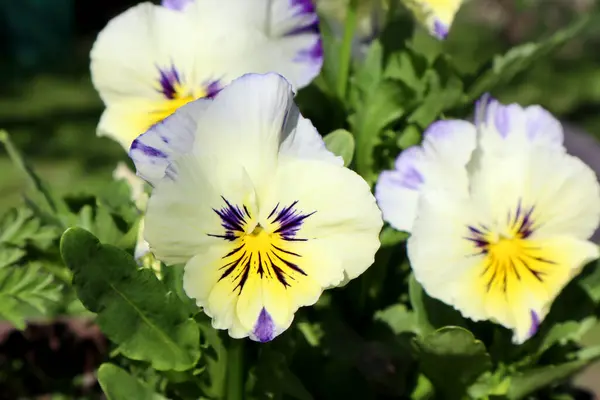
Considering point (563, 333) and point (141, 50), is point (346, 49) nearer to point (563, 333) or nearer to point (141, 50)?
point (141, 50)

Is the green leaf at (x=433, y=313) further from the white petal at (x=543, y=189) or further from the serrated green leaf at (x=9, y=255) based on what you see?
the serrated green leaf at (x=9, y=255)

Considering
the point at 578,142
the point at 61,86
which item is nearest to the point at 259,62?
the point at 578,142

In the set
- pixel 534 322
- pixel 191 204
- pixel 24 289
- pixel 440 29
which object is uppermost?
pixel 440 29

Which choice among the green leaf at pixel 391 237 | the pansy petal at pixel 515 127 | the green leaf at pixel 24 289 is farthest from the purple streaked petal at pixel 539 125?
the green leaf at pixel 24 289

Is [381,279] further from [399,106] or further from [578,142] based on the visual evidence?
[578,142]

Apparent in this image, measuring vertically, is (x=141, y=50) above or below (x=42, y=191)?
above

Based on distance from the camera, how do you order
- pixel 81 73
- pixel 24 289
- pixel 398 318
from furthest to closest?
1. pixel 81 73
2. pixel 398 318
3. pixel 24 289

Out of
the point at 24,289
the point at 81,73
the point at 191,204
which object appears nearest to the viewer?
the point at 191,204

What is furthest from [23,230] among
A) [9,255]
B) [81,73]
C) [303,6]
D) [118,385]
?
[81,73]
